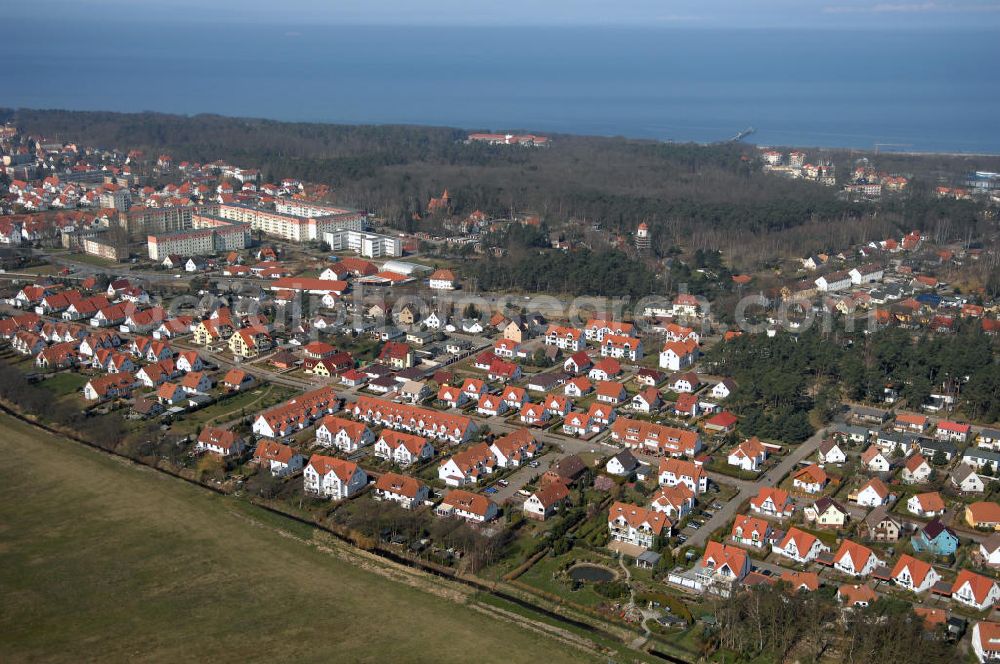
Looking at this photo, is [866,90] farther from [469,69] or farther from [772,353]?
[772,353]

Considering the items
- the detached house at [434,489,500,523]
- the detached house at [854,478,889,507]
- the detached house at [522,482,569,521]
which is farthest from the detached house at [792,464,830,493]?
the detached house at [434,489,500,523]

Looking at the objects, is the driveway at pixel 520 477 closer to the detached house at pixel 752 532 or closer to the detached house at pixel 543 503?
the detached house at pixel 543 503

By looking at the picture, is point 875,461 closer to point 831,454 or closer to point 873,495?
point 831,454

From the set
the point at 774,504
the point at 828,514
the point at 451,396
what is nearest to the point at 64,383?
the point at 451,396

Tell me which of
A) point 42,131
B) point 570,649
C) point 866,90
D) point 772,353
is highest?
point 866,90

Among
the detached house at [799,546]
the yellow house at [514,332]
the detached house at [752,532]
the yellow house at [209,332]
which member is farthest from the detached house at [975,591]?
the yellow house at [209,332]

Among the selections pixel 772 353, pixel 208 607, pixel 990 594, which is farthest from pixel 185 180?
pixel 990 594

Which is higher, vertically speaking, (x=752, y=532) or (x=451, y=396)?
(x=451, y=396)
